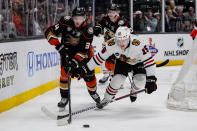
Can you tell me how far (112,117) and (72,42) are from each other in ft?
3.54

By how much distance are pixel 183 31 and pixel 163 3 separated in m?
0.93

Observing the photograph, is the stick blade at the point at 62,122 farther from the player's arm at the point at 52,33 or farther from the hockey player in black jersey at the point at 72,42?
the player's arm at the point at 52,33

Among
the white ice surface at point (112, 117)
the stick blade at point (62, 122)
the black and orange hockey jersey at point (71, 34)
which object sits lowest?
the white ice surface at point (112, 117)

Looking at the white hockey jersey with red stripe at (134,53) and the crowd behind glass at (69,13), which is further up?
the crowd behind glass at (69,13)

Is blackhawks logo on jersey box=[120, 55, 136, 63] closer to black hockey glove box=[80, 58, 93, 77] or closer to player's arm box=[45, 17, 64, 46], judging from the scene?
black hockey glove box=[80, 58, 93, 77]

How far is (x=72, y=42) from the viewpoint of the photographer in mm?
5613

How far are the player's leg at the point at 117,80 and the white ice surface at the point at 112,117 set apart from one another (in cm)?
16

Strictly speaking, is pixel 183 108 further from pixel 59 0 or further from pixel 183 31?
pixel 183 31

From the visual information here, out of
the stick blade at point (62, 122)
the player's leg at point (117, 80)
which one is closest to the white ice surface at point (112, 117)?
the stick blade at point (62, 122)

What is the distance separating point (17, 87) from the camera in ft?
20.0

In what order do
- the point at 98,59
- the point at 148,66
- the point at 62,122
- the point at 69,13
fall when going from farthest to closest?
the point at 69,13, the point at 98,59, the point at 148,66, the point at 62,122

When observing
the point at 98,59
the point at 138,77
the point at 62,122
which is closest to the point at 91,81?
the point at 98,59

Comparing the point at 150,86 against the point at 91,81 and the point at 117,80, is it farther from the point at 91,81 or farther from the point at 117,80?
the point at 91,81

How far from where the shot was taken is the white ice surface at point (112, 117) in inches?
179
